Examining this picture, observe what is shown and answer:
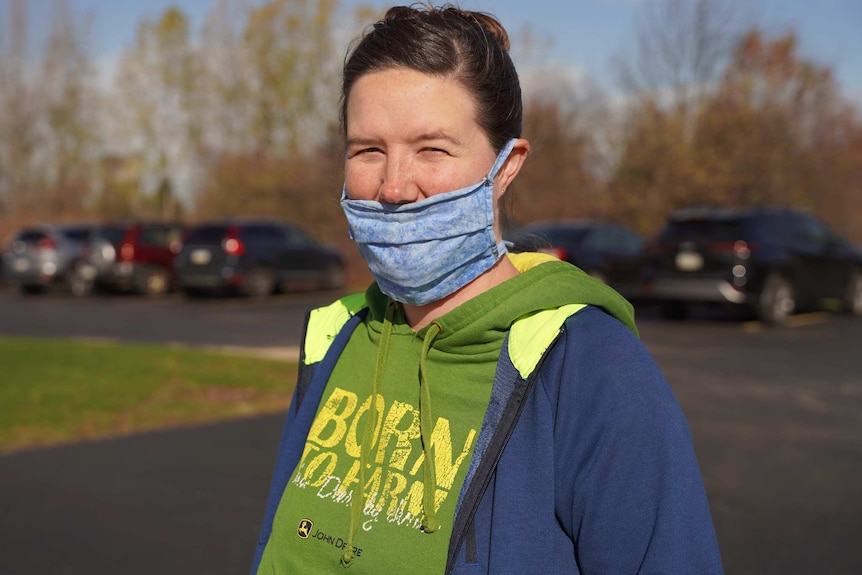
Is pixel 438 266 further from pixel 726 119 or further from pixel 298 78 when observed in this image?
pixel 298 78

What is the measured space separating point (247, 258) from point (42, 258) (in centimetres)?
626

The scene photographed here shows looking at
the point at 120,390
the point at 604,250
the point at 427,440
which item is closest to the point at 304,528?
the point at 427,440

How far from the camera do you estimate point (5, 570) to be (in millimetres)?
4703

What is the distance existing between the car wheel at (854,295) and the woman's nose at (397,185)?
696 inches

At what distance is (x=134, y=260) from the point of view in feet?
78.6

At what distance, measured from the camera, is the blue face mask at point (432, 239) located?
6.19ft

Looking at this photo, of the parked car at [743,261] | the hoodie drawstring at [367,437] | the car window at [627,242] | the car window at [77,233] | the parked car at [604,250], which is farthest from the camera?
the car window at [77,233]

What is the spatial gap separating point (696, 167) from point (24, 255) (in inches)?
702

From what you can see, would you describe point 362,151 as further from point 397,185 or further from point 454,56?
point 454,56

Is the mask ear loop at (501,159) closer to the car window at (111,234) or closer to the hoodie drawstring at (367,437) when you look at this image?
the hoodie drawstring at (367,437)

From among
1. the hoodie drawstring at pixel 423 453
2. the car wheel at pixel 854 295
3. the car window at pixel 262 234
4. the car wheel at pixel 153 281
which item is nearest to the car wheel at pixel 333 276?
the car window at pixel 262 234

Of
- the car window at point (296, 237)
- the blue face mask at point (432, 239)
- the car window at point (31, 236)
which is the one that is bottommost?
the car window at point (31, 236)

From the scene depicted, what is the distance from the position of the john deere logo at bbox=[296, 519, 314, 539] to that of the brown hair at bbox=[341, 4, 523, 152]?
2.73ft

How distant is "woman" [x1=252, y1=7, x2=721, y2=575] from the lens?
1.53 metres
